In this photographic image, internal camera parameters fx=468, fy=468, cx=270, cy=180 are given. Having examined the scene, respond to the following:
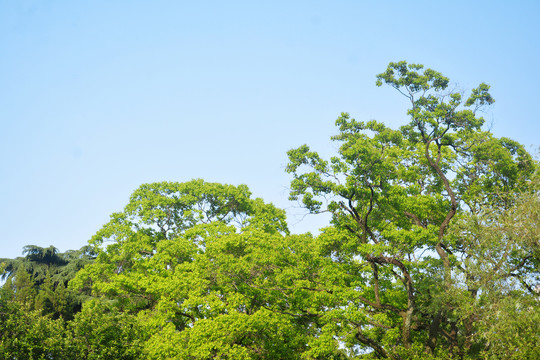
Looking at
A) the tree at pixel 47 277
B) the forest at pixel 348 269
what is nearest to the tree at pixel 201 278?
the forest at pixel 348 269

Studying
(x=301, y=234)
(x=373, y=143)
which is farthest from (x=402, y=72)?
(x=301, y=234)

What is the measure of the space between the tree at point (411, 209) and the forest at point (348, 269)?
4.1 inches

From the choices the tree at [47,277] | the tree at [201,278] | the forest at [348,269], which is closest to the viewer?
the forest at [348,269]

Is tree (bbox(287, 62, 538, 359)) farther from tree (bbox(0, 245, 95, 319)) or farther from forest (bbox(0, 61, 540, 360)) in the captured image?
tree (bbox(0, 245, 95, 319))

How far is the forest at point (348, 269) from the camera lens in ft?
70.5

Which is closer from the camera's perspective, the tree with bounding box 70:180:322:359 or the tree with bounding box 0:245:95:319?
the tree with bounding box 70:180:322:359

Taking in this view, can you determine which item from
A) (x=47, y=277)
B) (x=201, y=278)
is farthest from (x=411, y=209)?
(x=47, y=277)

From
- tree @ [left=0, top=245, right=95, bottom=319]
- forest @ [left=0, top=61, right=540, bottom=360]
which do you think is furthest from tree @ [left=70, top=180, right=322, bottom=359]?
tree @ [left=0, top=245, right=95, bottom=319]

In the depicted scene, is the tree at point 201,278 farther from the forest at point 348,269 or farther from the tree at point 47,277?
the tree at point 47,277

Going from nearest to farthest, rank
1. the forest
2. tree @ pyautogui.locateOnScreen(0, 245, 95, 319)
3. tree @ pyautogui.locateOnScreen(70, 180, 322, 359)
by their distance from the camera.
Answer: the forest
tree @ pyautogui.locateOnScreen(70, 180, 322, 359)
tree @ pyautogui.locateOnScreen(0, 245, 95, 319)

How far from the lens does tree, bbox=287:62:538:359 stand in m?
25.8

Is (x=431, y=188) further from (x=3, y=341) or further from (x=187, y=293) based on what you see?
(x=3, y=341)

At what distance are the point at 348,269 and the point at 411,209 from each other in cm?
561

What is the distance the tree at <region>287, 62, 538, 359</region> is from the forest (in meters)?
0.10
